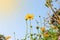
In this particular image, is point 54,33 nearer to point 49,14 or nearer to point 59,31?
point 59,31

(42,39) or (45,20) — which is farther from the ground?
(45,20)

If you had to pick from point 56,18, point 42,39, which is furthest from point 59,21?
point 42,39

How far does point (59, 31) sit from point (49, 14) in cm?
45

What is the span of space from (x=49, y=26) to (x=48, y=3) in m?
0.49

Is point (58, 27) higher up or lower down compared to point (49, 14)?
lower down

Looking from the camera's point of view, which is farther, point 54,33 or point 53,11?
point 53,11

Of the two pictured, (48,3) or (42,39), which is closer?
(42,39)

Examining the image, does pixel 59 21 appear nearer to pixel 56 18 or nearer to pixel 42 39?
pixel 56 18

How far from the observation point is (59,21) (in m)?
4.40

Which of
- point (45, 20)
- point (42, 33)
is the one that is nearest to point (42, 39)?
point (42, 33)

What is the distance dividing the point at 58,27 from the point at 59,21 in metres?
0.15

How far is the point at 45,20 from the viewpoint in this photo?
4.54 metres

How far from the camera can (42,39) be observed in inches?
171

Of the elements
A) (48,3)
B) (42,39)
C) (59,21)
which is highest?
(48,3)
